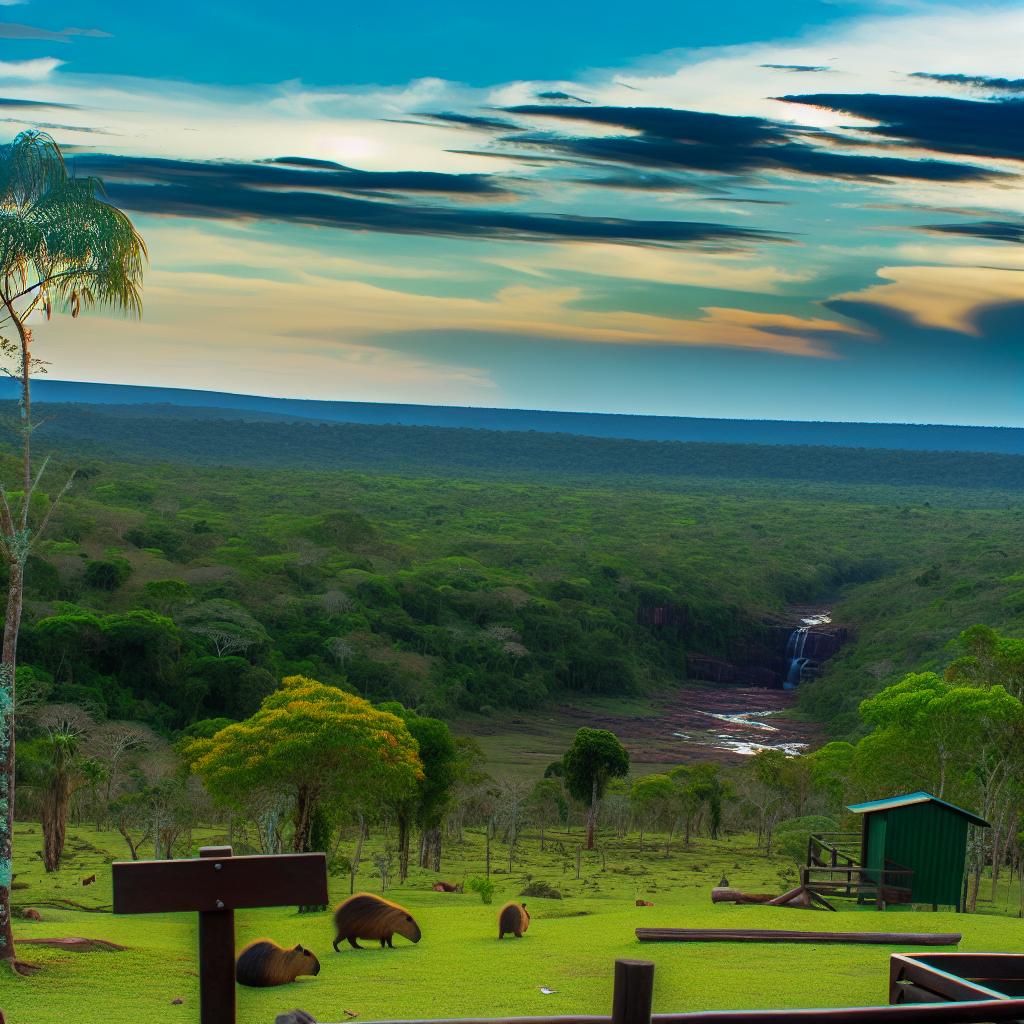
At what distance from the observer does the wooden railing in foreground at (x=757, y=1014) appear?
6051mm

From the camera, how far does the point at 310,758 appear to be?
1235 inches

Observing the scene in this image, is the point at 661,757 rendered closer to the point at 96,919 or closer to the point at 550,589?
the point at 550,589

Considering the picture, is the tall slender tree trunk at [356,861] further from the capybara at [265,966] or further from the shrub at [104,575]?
the shrub at [104,575]

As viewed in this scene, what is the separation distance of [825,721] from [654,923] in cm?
8255

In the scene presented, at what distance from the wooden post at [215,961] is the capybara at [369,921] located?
1240 cm

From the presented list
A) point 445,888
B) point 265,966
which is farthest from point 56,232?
point 445,888

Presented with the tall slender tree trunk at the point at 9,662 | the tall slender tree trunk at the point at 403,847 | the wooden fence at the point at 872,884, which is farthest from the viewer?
the tall slender tree trunk at the point at 403,847

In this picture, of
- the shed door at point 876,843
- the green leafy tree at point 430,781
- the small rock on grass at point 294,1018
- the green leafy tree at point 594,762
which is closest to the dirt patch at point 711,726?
the green leafy tree at point 594,762

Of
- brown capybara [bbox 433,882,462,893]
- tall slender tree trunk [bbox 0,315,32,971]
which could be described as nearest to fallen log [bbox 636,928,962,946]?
tall slender tree trunk [bbox 0,315,32,971]

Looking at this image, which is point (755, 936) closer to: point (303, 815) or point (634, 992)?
point (634, 992)

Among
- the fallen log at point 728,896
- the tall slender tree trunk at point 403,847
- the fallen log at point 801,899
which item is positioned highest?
the fallen log at point 728,896

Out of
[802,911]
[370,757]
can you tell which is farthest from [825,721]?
[802,911]

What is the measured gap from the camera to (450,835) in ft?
177

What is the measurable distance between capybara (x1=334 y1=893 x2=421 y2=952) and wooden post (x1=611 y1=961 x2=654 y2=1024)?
43.2 feet
